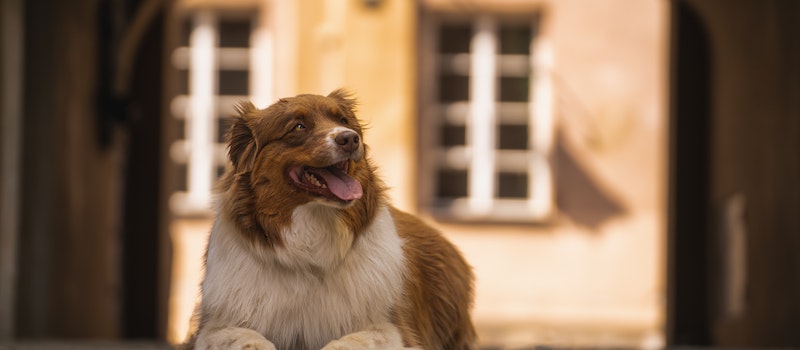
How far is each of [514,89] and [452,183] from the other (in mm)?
1580

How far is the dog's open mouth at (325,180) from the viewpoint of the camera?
5.04 meters

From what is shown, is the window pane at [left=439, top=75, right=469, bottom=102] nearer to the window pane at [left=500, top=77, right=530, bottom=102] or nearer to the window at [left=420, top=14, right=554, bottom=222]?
the window at [left=420, top=14, right=554, bottom=222]

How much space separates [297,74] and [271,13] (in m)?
0.96

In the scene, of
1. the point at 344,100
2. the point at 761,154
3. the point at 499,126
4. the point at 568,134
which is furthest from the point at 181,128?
the point at 344,100

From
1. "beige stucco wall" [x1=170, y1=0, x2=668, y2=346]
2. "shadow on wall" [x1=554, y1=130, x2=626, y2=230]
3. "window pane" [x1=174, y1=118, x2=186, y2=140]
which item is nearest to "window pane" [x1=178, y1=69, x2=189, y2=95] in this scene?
"window pane" [x1=174, y1=118, x2=186, y2=140]

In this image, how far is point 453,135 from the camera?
22234 millimetres

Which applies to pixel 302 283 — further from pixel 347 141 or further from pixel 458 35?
pixel 458 35

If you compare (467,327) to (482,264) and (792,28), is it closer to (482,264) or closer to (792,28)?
(792,28)

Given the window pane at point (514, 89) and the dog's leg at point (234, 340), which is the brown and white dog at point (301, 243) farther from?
the window pane at point (514, 89)

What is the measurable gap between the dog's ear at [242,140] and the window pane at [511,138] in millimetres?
16690

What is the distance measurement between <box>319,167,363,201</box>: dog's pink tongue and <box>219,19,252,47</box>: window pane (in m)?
17.2

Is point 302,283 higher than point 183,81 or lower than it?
lower

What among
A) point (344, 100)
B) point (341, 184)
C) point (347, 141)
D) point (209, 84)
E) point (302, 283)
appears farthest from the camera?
point (209, 84)

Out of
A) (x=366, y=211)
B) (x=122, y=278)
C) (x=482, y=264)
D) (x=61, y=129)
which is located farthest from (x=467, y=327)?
(x=482, y=264)
